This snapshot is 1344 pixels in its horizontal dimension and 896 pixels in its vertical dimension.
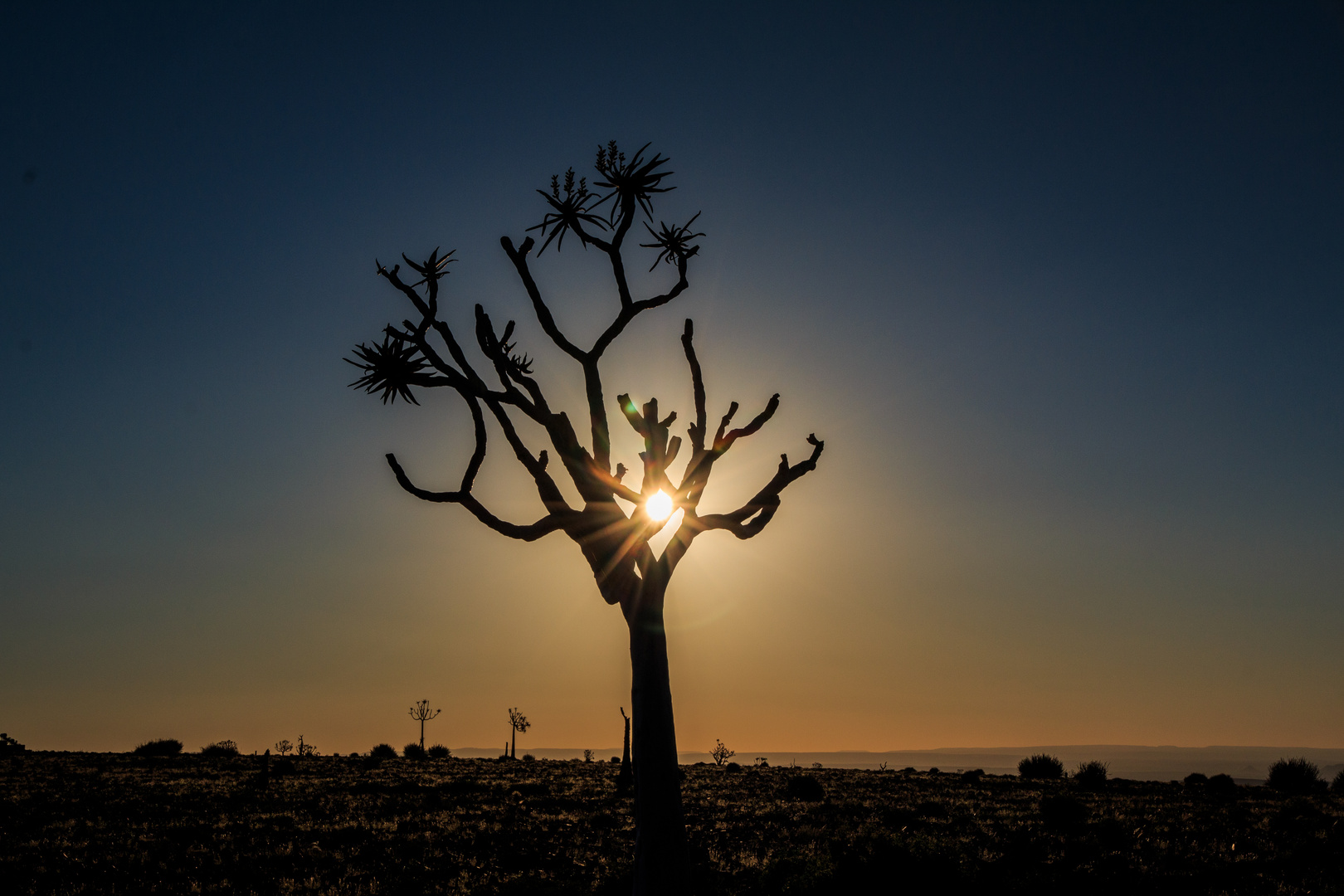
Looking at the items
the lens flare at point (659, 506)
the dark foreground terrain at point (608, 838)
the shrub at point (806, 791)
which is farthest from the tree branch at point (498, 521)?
the shrub at point (806, 791)

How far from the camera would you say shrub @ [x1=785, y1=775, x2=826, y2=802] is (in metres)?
27.3

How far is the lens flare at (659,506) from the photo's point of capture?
11266 millimetres

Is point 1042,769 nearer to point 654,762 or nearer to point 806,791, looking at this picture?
point 806,791

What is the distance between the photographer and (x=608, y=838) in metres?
18.6

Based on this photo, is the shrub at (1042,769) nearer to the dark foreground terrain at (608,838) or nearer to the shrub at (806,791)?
the dark foreground terrain at (608,838)

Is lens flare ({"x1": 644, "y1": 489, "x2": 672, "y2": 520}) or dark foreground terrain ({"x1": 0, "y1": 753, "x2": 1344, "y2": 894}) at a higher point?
lens flare ({"x1": 644, "y1": 489, "x2": 672, "y2": 520})

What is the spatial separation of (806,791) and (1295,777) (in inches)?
886

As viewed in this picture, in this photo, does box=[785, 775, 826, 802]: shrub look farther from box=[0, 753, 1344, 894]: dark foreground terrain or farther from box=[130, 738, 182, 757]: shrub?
box=[130, 738, 182, 757]: shrub

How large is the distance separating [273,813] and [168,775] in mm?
14444

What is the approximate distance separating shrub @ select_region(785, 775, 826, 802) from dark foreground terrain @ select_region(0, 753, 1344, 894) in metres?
0.13

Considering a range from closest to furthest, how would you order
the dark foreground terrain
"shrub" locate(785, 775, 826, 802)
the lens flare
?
the lens flare < the dark foreground terrain < "shrub" locate(785, 775, 826, 802)

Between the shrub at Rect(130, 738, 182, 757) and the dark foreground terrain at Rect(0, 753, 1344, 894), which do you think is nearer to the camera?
the dark foreground terrain at Rect(0, 753, 1344, 894)

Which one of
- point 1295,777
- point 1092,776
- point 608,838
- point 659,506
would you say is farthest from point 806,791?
point 1295,777

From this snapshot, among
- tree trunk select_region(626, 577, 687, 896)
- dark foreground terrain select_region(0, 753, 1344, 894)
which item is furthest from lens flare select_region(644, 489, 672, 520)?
dark foreground terrain select_region(0, 753, 1344, 894)
